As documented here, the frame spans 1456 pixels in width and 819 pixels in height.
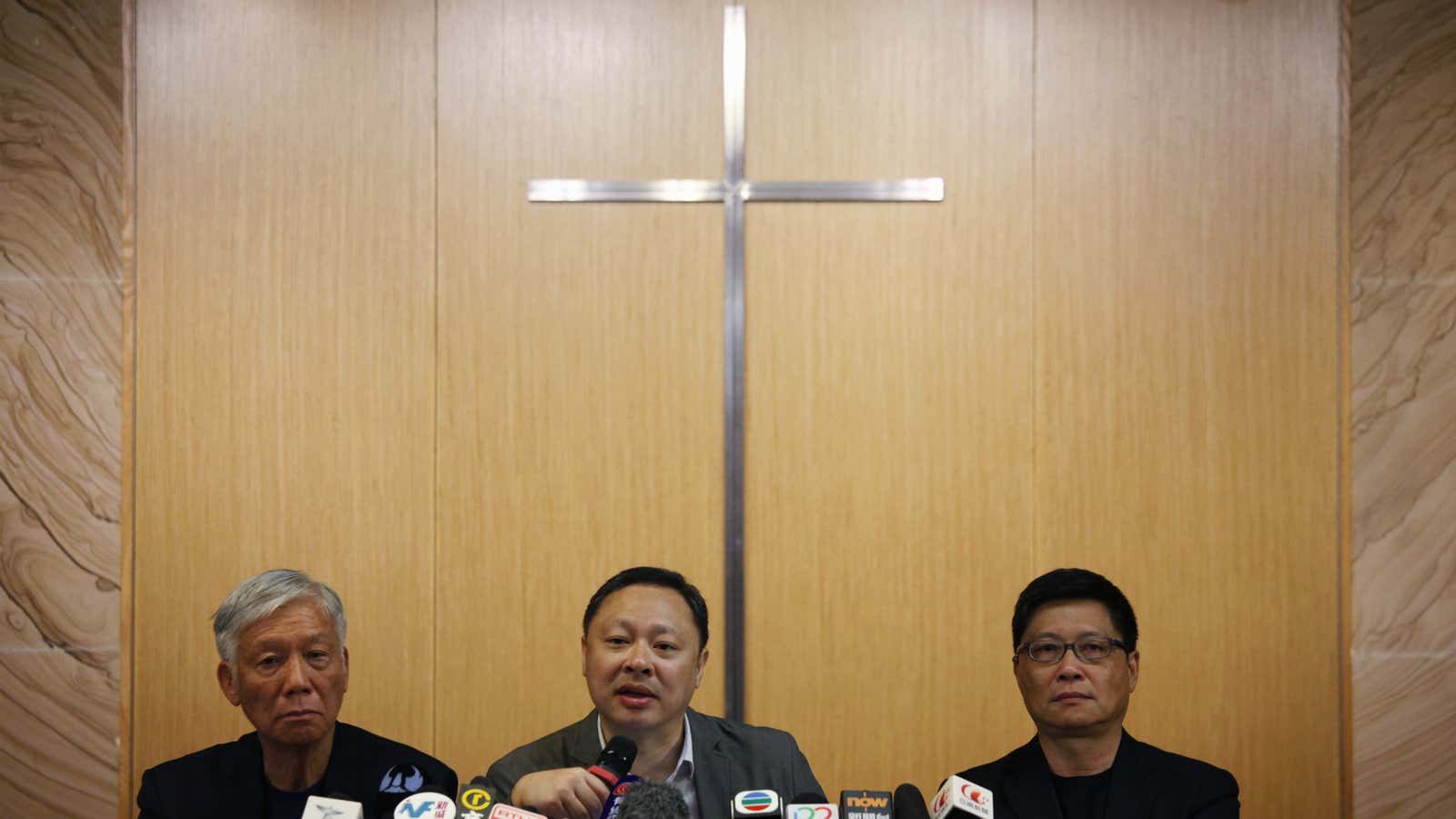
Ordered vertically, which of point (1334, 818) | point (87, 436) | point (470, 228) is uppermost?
point (470, 228)

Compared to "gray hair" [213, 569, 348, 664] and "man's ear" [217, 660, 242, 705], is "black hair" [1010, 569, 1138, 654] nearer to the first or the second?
"gray hair" [213, 569, 348, 664]

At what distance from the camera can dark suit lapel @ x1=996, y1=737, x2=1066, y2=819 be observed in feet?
7.49

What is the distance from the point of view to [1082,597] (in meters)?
2.41

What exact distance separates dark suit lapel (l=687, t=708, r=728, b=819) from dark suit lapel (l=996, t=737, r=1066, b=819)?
451 mm

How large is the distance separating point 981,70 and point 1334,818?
2433 mm

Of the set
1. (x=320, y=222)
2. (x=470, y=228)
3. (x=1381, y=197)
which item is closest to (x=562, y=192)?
(x=470, y=228)

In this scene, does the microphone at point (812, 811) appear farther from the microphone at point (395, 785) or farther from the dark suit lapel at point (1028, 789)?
the microphone at point (395, 785)

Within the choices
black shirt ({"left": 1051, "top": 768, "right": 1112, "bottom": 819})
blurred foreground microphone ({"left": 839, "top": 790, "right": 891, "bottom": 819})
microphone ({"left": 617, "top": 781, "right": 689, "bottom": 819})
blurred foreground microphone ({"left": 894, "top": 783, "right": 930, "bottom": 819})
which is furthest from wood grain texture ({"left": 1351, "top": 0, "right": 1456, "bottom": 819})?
microphone ({"left": 617, "top": 781, "right": 689, "bottom": 819})

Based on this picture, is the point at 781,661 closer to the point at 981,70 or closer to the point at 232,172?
the point at 981,70

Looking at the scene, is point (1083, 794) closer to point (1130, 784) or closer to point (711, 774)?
point (1130, 784)

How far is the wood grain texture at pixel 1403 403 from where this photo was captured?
11.7ft

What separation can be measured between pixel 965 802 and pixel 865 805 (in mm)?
157

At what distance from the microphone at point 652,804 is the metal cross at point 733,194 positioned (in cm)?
192

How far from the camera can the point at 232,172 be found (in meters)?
3.61
